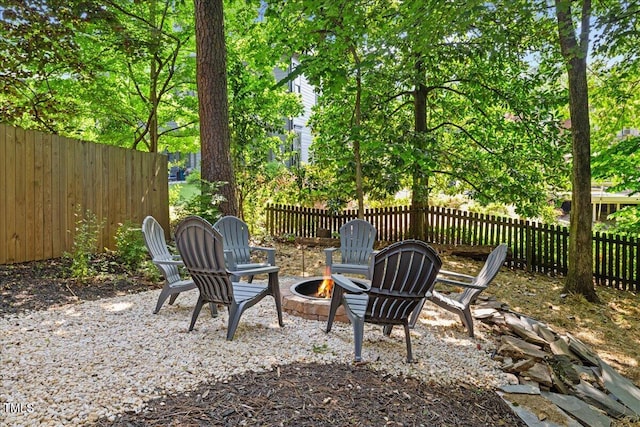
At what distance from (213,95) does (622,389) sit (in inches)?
251

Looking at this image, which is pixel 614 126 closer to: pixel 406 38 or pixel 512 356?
pixel 406 38

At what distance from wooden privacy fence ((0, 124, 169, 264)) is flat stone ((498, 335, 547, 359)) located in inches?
228

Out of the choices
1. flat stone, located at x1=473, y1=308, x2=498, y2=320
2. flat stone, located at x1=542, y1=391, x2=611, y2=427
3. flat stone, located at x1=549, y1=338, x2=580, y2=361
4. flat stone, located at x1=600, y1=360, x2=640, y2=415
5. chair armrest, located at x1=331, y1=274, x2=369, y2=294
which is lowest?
flat stone, located at x1=600, y1=360, x2=640, y2=415

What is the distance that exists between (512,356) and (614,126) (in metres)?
7.70

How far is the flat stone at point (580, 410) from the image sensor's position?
8.75 feet

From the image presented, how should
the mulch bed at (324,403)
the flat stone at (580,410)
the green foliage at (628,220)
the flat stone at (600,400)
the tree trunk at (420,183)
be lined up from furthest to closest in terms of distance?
1. the tree trunk at (420,183)
2. the green foliage at (628,220)
3. the flat stone at (600,400)
4. the flat stone at (580,410)
5. the mulch bed at (324,403)

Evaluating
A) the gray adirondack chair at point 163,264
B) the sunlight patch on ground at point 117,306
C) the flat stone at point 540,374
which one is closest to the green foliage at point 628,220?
the flat stone at point 540,374

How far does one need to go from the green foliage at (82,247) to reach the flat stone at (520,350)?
4978mm

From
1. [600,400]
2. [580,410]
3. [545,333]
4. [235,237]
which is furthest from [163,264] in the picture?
[600,400]

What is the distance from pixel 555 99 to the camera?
780cm

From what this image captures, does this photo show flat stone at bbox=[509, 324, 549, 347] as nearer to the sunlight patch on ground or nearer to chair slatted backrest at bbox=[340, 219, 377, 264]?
chair slatted backrest at bbox=[340, 219, 377, 264]

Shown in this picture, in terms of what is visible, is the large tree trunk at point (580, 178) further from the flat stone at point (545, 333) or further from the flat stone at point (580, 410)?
the flat stone at point (580, 410)

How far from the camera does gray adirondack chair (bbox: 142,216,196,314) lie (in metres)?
4.20

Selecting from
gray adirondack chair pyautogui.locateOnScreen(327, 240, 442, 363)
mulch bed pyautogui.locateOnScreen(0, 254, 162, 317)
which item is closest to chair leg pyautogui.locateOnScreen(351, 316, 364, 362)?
gray adirondack chair pyautogui.locateOnScreen(327, 240, 442, 363)
